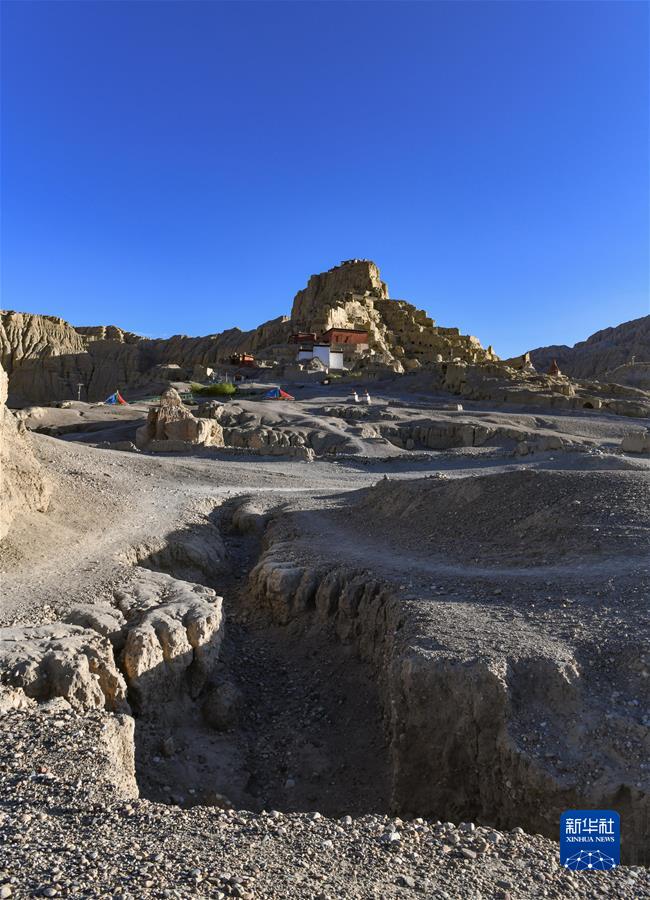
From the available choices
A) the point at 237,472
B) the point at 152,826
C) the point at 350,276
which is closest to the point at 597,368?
the point at 350,276

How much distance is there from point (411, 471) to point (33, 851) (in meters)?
19.7

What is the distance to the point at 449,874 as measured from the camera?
12.6 ft

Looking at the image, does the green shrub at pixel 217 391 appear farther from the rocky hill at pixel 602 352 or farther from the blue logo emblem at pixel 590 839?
the rocky hill at pixel 602 352

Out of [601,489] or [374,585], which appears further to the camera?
[601,489]

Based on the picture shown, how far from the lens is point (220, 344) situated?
80.1 metres

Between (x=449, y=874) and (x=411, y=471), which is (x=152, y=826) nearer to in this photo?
(x=449, y=874)

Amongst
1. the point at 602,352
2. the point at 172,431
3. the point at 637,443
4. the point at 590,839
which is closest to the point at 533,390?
the point at 637,443

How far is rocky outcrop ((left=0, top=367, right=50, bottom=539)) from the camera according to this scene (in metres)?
10.3

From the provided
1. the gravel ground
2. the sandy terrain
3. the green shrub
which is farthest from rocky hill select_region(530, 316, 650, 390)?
the gravel ground

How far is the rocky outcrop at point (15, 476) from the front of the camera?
1030 cm

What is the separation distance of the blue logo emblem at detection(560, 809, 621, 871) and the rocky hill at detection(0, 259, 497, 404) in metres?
56.0

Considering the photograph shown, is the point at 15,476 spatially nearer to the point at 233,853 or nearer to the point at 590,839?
the point at 233,853

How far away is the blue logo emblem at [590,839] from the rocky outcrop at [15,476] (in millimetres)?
9049

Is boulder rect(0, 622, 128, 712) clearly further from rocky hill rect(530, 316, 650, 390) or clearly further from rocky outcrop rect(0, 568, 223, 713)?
rocky hill rect(530, 316, 650, 390)
